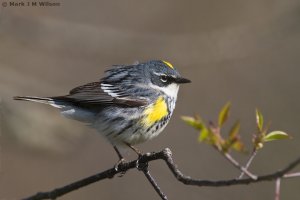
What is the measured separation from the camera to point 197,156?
7.68 metres

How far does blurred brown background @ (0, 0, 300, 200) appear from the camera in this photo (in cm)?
543

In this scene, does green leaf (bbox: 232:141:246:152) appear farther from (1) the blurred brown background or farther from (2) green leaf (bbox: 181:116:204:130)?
(1) the blurred brown background

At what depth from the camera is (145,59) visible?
7.92m

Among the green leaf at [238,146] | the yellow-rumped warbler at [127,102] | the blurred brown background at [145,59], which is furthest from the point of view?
the blurred brown background at [145,59]

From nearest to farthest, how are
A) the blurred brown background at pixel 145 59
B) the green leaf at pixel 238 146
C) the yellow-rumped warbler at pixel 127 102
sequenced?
the green leaf at pixel 238 146 → the yellow-rumped warbler at pixel 127 102 → the blurred brown background at pixel 145 59

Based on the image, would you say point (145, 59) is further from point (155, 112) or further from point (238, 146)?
point (238, 146)

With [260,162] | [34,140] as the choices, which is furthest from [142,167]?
[260,162]

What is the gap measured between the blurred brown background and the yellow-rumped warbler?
19 cm

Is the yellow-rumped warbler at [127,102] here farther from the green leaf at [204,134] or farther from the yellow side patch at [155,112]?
the green leaf at [204,134]

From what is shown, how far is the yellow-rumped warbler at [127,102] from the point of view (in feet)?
16.9

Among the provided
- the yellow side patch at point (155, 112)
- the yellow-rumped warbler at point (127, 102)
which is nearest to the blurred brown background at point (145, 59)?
the yellow-rumped warbler at point (127, 102)

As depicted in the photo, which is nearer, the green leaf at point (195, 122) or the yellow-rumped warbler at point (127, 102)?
the green leaf at point (195, 122)

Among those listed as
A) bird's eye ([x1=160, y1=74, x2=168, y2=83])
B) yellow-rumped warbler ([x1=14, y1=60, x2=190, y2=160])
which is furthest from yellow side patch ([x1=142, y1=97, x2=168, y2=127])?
bird's eye ([x1=160, y1=74, x2=168, y2=83])

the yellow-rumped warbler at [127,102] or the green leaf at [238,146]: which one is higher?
the green leaf at [238,146]
